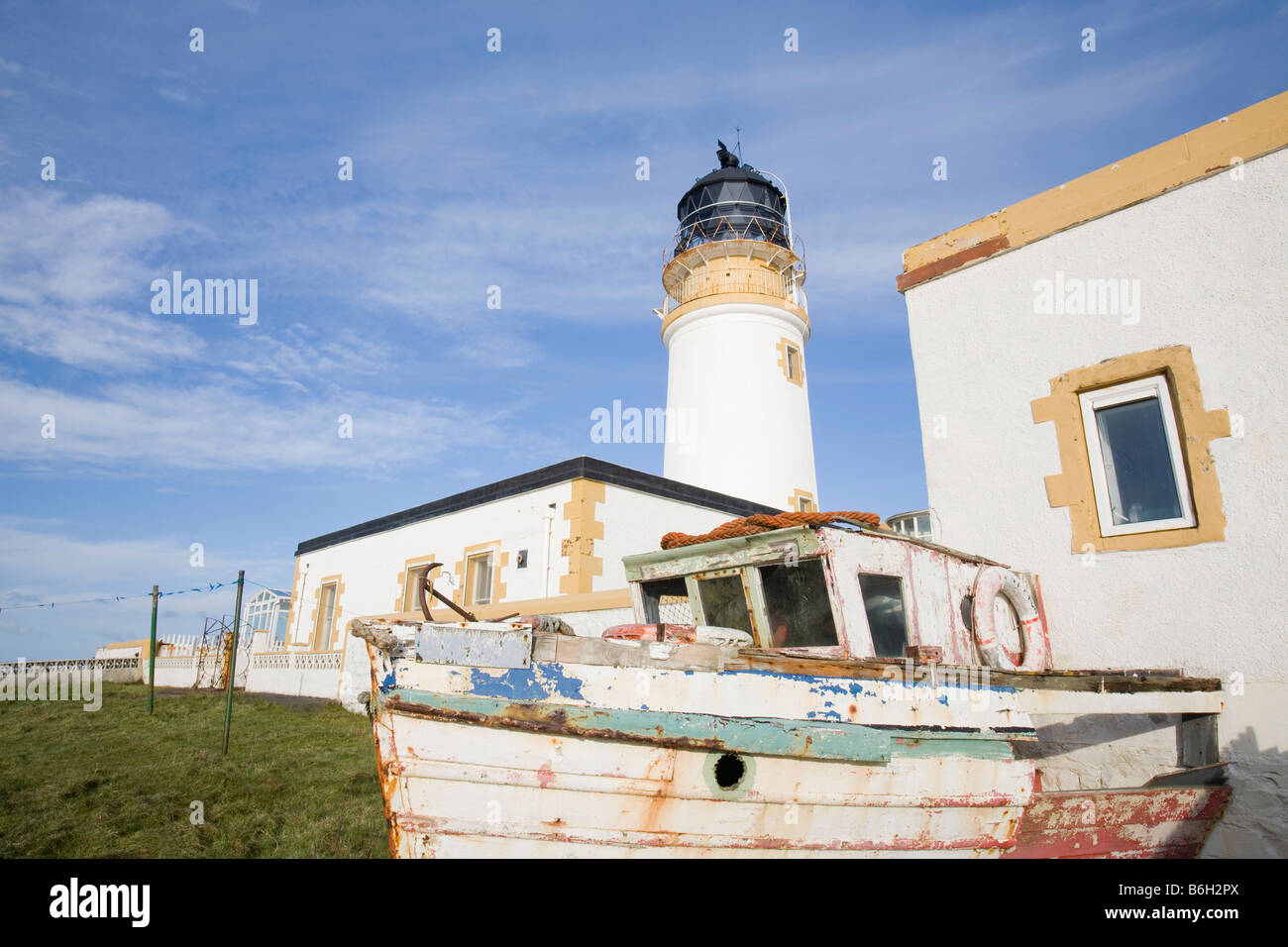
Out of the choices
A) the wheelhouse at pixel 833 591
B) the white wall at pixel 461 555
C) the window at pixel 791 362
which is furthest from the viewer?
the window at pixel 791 362

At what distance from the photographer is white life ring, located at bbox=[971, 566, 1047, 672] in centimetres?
477

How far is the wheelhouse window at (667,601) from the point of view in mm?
5258

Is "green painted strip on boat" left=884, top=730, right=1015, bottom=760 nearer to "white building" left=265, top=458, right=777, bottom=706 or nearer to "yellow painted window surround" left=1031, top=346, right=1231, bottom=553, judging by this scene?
"yellow painted window surround" left=1031, top=346, right=1231, bottom=553

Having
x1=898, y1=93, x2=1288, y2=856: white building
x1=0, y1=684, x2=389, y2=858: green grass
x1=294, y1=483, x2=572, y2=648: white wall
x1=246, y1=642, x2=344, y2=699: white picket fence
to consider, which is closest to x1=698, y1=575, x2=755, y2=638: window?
x1=898, y1=93, x2=1288, y2=856: white building

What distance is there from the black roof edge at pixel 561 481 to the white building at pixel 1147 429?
694 cm

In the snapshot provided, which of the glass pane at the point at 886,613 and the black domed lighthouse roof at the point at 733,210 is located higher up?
the black domed lighthouse roof at the point at 733,210

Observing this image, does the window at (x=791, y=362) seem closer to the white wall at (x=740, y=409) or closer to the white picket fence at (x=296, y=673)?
the white wall at (x=740, y=409)

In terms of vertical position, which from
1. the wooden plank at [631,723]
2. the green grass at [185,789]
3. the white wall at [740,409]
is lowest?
the green grass at [185,789]

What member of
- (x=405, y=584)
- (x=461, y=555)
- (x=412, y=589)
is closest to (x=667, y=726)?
(x=461, y=555)

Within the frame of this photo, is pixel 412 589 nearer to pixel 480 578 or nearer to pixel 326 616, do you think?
pixel 480 578

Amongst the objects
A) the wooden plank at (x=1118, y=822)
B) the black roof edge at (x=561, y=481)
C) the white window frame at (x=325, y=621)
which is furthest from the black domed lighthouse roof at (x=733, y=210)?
the wooden plank at (x=1118, y=822)

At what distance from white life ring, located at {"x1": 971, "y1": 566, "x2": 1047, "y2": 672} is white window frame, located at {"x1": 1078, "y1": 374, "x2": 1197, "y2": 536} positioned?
764 millimetres
